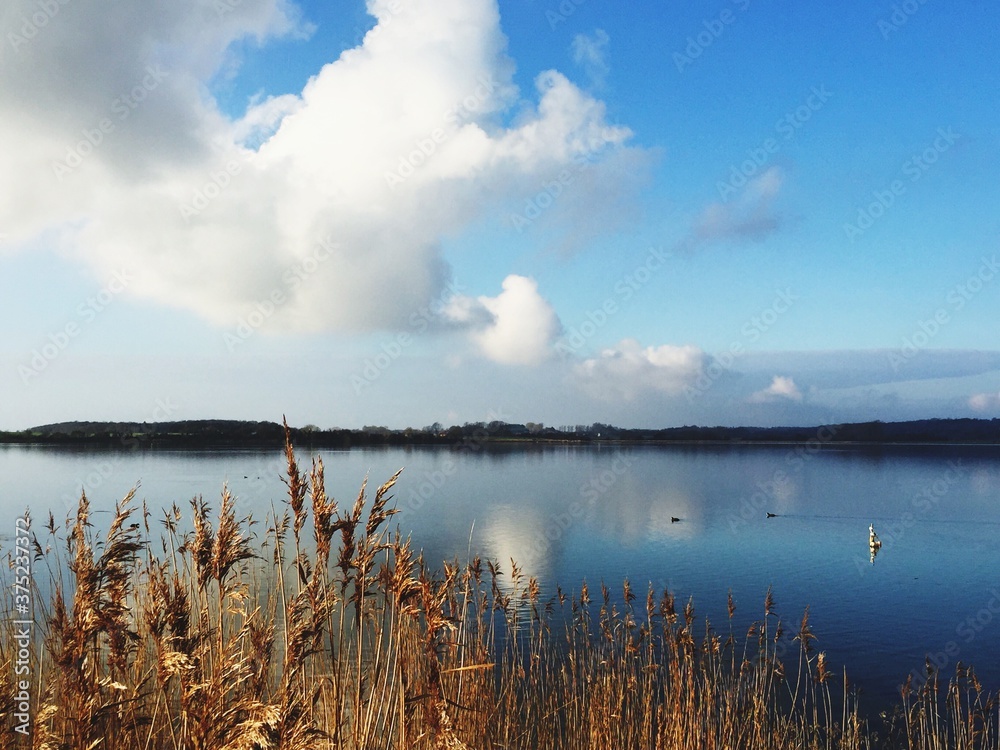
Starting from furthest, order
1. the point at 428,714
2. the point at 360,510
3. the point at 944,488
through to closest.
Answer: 1. the point at 944,488
2. the point at 360,510
3. the point at 428,714

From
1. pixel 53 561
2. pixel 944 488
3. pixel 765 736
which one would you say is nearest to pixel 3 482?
pixel 53 561

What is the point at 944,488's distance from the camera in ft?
155

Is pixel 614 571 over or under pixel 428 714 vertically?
under

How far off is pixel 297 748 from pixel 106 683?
0.73m

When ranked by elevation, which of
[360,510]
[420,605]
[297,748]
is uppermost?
[360,510]

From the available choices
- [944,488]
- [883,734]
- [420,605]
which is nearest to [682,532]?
[883,734]

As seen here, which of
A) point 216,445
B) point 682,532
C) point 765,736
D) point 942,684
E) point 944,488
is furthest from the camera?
point 216,445

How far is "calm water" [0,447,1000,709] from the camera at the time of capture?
605 inches

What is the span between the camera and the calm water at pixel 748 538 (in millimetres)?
15367

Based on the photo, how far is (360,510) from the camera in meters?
2.34

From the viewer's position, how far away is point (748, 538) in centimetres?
2623

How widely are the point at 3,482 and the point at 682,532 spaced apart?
41.0 metres

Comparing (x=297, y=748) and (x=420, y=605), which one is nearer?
(x=297, y=748)

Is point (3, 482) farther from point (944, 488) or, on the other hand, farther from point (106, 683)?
point (944, 488)
